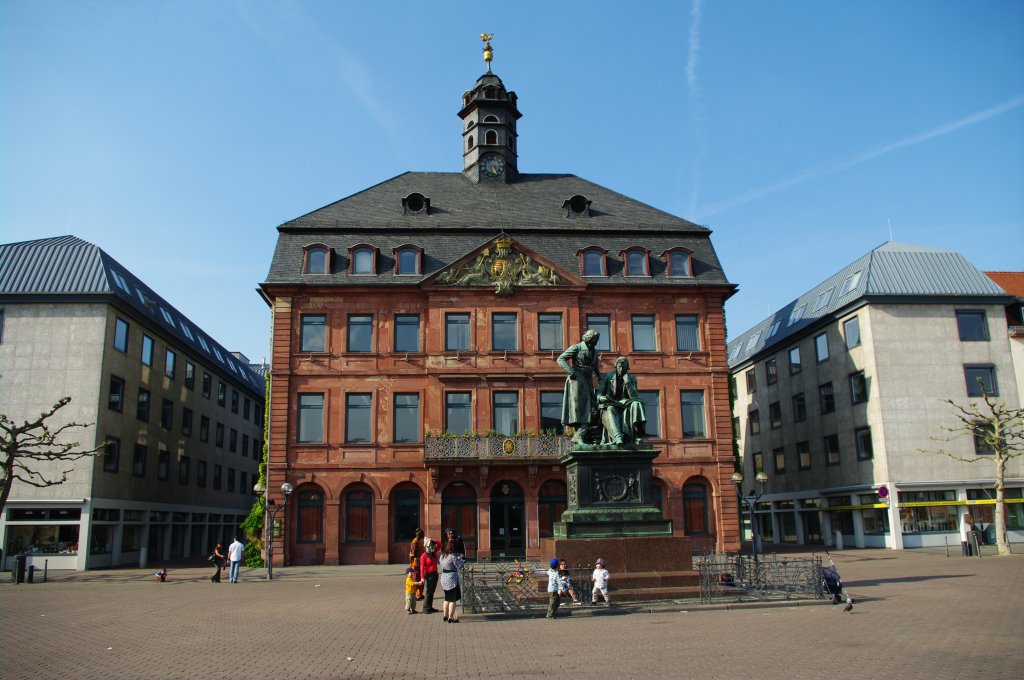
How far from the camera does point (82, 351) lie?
36062mm

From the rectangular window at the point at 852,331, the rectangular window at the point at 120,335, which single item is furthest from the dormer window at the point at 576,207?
the rectangular window at the point at 120,335

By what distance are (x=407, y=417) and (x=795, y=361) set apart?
85.1ft

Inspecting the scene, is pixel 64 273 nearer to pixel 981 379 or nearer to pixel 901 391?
pixel 901 391

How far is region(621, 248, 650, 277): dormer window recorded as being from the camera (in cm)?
3884

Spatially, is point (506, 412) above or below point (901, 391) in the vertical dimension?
below

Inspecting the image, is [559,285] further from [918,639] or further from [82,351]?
[918,639]

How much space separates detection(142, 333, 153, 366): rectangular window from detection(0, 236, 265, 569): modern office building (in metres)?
0.05

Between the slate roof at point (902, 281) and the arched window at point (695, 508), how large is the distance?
13.4 m

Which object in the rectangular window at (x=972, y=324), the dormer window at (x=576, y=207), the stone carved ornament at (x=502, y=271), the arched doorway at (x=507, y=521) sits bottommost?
the arched doorway at (x=507, y=521)

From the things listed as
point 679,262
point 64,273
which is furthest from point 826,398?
point 64,273

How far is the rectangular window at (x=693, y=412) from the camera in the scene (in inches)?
1501

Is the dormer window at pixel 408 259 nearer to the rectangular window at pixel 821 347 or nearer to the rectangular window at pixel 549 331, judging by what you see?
the rectangular window at pixel 549 331

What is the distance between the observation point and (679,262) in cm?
3931

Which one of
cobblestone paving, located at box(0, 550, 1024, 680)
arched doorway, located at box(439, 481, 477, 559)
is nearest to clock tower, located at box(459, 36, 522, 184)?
arched doorway, located at box(439, 481, 477, 559)
